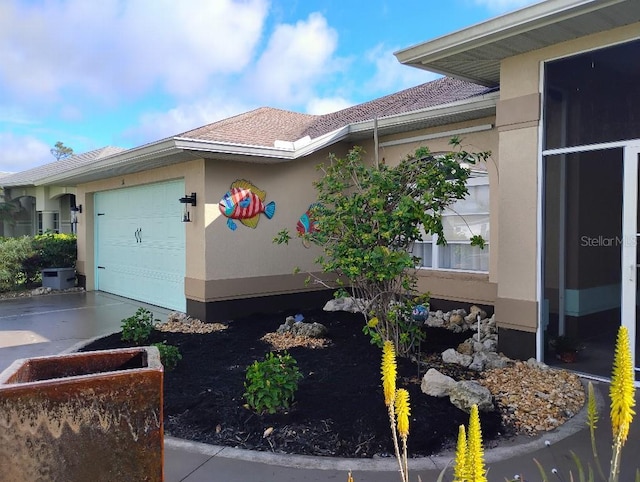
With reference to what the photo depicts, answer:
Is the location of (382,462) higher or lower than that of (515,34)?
lower

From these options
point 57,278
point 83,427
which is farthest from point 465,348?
point 57,278

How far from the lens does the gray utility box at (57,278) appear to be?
1370 centimetres

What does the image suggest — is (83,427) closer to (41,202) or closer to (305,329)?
(305,329)

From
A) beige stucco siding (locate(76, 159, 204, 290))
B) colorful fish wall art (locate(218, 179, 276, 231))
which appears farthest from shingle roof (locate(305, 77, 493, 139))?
beige stucco siding (locate(76, 159, 204, 290))

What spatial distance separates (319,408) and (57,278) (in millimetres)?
11726

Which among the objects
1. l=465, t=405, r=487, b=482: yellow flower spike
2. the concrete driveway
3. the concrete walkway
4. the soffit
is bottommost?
the concrete driveway

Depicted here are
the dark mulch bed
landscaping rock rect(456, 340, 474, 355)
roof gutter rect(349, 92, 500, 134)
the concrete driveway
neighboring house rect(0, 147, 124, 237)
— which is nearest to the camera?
the dark mulch bed

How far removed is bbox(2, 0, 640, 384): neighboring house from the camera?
5.34 meters

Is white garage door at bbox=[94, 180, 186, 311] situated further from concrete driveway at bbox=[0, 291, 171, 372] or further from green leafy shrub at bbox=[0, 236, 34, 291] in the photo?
green leafy shrub at bbox=[0, 236, 34, 291]

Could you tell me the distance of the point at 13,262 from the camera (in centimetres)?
1346

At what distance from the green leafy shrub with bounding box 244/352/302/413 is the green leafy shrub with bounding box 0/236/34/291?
11.4m

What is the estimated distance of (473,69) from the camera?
640cm

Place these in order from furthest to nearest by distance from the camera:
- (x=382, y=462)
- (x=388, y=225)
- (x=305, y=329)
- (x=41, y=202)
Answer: (x=41, y=202), (x=305, y=329), (x=388, y=225), (x=382, y=462)

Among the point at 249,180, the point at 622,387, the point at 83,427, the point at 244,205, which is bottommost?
the point at 83,427
